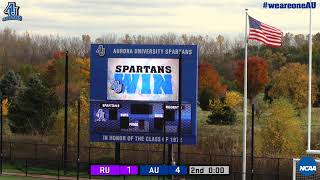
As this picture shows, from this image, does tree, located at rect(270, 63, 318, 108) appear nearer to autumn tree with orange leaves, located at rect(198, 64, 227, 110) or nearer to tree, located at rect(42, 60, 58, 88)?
autumn tree with orange leaves, located at rect(198, 64, 227, 110)

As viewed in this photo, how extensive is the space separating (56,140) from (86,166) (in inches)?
454

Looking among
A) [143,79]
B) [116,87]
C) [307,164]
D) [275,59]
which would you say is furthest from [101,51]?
[275,59]

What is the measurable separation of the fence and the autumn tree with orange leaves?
38.9 metres

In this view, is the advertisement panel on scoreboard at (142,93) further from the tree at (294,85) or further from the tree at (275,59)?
the tree at (275,59)

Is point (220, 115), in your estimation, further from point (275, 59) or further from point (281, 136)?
point (275, 59)

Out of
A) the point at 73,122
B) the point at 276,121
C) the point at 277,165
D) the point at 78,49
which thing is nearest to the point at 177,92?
the point at 277,165

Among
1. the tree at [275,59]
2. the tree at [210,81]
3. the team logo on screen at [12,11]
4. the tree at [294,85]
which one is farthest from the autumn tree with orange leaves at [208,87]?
the team logo on screen at [12,11]

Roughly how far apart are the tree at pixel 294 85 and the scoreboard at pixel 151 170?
37.7 m

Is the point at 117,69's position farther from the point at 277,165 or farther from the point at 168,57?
the point at 277,165

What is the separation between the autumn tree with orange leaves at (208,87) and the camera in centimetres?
8044

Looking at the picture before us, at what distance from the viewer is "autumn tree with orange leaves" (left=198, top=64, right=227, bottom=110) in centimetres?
8044

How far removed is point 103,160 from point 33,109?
646 inches

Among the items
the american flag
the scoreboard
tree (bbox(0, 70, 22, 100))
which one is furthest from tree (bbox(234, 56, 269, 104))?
the american flag

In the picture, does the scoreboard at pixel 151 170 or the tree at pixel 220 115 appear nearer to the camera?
the scoreboard at pixel 151 170
